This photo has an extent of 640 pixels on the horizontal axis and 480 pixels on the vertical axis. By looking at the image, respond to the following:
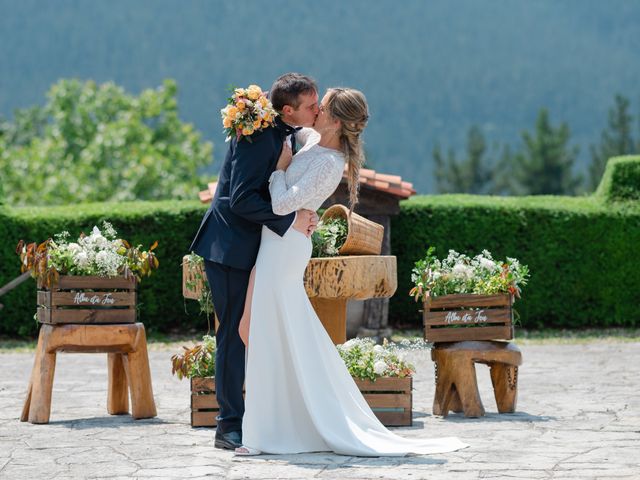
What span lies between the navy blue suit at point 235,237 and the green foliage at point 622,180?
10.2m

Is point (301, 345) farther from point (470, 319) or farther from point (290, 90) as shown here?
point (470, 319)

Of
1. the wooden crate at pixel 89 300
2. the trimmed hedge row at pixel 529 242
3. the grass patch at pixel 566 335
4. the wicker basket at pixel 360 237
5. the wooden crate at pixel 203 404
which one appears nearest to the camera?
the wooden crate at pixel 203 404

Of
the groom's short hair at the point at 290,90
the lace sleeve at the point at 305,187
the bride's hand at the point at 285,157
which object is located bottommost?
the lace sleeve at the point at 305,187

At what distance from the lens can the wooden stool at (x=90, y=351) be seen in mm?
8008

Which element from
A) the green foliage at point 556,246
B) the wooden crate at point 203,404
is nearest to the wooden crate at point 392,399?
the wooden crate at point 203,404

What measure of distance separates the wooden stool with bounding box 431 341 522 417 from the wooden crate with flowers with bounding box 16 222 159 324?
2.24 m

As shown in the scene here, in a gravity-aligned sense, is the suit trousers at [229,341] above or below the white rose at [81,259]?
below

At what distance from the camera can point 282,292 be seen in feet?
21.9

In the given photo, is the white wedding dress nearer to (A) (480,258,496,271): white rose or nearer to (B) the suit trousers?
(B) the suit trousers

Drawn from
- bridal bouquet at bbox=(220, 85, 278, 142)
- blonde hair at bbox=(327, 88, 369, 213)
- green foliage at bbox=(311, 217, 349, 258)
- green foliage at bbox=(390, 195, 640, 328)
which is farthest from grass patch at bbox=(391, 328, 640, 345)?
bridal bouquet at bbox=(220, 85, 278, 142)

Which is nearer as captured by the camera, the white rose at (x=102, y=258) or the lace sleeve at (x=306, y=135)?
the lace sleeve at (x=306, y=135)

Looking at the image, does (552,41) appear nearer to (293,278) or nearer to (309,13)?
(309,13)

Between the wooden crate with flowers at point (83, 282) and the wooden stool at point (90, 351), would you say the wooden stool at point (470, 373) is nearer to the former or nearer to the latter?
the wooden stool at point (90, 351)

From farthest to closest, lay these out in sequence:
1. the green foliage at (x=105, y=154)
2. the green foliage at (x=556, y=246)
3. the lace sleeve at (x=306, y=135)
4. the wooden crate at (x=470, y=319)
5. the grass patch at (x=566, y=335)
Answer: the green foliage at (x=105, y=154), the green foliage at (x=556, y=246), the grass patch at (x=566, y=335), the wooden crate at (x=470, y=319), the lace sleeve at (x=306, y=135)
